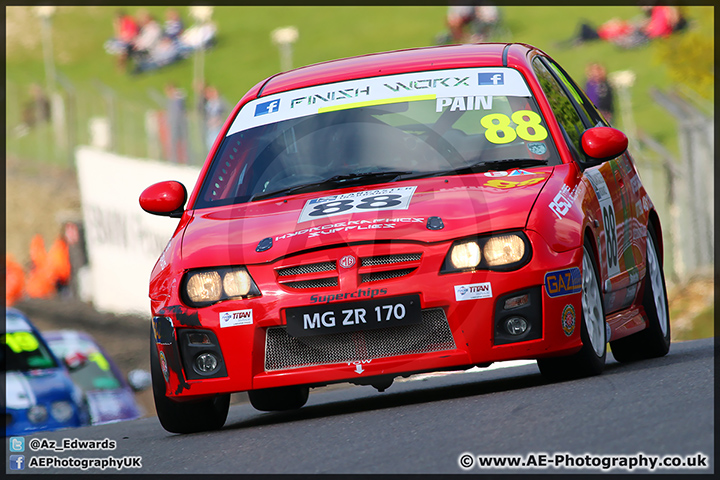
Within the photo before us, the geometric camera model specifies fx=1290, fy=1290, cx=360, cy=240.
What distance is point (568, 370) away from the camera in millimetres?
5988

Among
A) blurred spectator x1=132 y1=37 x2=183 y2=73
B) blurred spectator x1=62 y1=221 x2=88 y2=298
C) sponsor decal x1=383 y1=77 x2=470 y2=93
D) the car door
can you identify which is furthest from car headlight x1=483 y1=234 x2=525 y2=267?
blurred spectator x1=132 y1=37 x2=183 y2=73

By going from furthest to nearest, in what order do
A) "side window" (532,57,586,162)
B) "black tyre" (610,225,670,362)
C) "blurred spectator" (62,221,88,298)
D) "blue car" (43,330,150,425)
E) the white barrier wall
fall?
"blurred spectator" (62,221,88,298), the white barrier wall, "blue car" (43,330,150,425), "black tyre" (610,225,670,362), "side window" (532,57,586,162)

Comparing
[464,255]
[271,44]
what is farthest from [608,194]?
[271,44]

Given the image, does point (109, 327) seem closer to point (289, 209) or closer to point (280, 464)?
point (289, 209)

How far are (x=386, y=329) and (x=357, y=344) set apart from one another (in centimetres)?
14

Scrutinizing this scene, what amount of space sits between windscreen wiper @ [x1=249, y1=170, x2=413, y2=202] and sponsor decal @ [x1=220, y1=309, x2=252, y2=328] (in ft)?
2.99

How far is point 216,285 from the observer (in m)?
5.84

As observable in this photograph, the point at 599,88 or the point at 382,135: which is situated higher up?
the point at 382,135

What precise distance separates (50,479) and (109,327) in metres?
16.5

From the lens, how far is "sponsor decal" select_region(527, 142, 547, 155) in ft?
20.9

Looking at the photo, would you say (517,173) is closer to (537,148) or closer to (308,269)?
(537,148)

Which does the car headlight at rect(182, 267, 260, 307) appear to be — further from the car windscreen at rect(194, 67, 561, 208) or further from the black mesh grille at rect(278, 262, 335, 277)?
the car windscreen at rect(194, 67, 561, 208)

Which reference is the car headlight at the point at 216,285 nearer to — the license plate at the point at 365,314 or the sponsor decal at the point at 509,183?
the license plate at the point at 365,314
